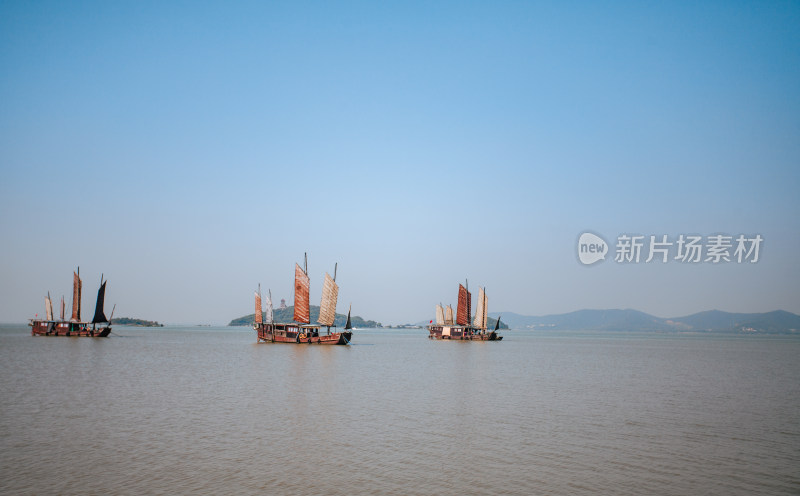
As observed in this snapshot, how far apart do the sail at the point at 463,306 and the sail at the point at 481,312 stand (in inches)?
93.7

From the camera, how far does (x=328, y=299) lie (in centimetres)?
8262

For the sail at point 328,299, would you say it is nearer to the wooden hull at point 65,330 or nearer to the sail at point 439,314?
the wooden hull at point 65,330

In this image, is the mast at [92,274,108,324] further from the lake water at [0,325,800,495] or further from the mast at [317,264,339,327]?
the lake water at [0,325,800,495]

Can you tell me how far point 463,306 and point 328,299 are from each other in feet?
136

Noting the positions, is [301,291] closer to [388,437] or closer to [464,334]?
[464,334]

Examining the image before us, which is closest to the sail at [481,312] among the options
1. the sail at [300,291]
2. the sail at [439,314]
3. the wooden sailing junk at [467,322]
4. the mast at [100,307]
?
the wooden sailing junk at [467,322]

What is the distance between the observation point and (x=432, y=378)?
42.6 m

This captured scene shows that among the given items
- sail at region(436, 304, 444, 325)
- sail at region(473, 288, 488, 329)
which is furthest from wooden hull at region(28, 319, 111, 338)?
sail at region(436, 304, 444, 325)

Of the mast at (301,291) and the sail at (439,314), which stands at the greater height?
the mast at (301,291)

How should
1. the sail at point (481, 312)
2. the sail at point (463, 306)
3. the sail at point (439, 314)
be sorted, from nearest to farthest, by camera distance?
the sail at point (463, 306)
the sail at point (481, 312)
the sail at point (439, 314)

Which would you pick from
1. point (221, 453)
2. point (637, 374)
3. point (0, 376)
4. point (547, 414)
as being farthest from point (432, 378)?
point (0, 376)

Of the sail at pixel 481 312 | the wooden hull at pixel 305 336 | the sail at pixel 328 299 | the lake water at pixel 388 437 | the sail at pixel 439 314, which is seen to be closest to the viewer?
the lake water at pixel 388 437

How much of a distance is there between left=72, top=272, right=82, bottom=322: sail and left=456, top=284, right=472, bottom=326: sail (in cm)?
7265

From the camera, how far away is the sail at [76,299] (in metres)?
98.1
